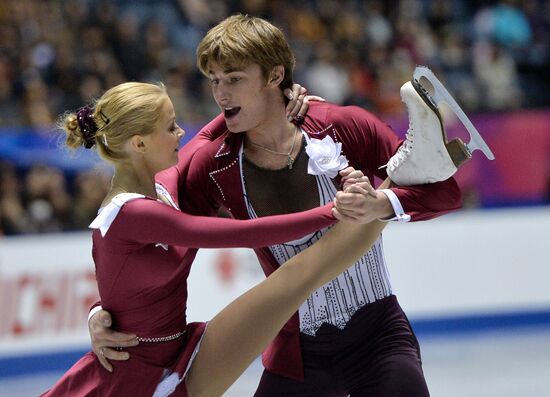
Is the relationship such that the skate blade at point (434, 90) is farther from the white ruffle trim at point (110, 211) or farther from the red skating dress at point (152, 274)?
the white ruffle trim at point (110, 211)

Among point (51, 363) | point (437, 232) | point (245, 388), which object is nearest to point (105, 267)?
point (245, 388)

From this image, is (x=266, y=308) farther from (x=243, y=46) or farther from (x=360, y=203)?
(x=243, y=46)

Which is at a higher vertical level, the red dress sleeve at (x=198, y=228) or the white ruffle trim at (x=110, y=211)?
the white ruffle trim at (x=110, y=211)

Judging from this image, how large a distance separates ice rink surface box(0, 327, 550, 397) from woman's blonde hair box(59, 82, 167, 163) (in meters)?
3.04

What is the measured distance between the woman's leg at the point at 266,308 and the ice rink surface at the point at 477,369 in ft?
8.83

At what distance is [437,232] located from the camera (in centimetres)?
817

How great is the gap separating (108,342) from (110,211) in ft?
1.47

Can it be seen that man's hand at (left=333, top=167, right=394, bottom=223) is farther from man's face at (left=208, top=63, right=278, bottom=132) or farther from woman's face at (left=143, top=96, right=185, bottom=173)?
woman's face at (left=143, top=96, right=185, bottom=173)

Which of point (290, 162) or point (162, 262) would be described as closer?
point (162, 262)

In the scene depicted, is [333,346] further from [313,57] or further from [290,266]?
[313,57]

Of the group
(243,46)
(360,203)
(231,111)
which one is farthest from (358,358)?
(243,46)

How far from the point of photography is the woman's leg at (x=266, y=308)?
340 centimetres

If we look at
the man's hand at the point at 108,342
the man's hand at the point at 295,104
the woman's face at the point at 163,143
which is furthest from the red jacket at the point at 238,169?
the man's hand at the point at 108,342

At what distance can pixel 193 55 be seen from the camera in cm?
933
